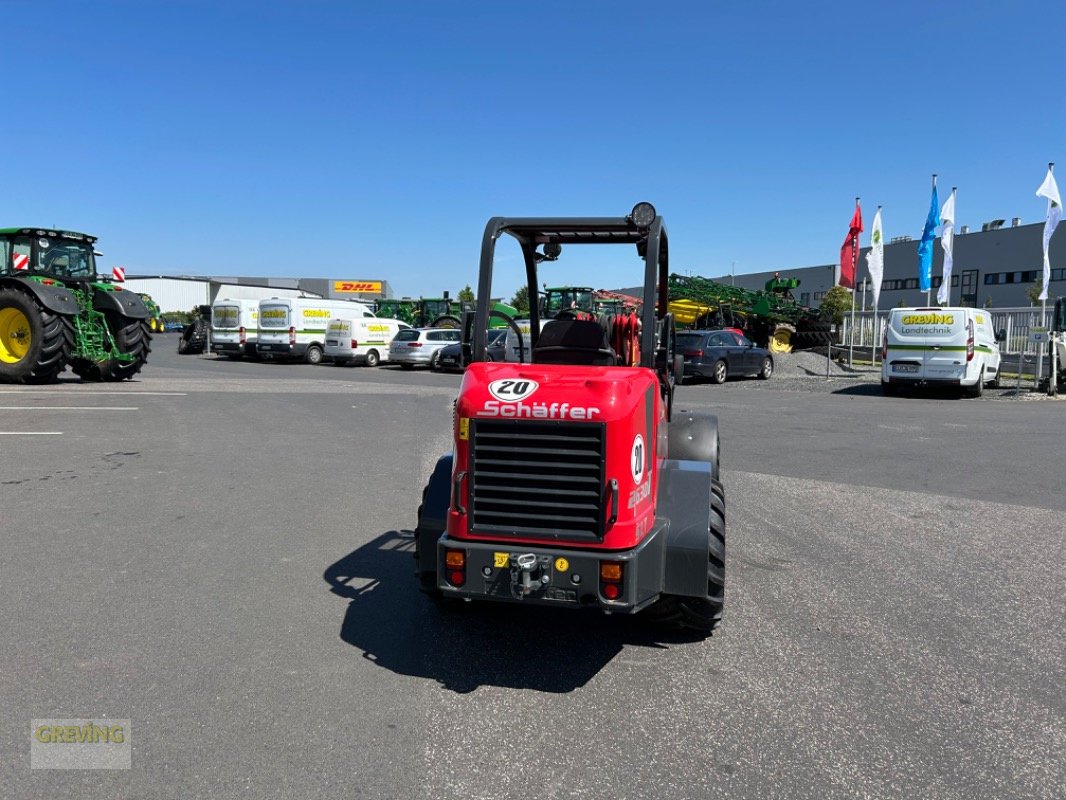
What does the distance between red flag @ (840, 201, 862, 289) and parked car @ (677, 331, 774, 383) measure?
5.34 meters

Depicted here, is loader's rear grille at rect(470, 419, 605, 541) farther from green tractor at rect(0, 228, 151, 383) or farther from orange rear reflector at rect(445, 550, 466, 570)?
green tractor at rect(0, 228, 151, 383)

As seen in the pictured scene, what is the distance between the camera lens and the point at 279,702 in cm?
364

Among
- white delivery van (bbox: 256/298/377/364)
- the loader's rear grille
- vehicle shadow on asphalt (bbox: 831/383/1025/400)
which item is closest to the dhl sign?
white delivery van (bbox: 256/298/377/364)

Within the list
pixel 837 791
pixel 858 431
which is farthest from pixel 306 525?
pixel 858 431

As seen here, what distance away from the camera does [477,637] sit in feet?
14.6

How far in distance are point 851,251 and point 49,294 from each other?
22.6 metres

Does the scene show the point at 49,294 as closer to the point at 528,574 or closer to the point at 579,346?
the point at 579,346

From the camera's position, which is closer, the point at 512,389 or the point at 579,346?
the point at 512,389

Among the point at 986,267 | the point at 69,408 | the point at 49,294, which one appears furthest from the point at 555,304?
the point at 986,267

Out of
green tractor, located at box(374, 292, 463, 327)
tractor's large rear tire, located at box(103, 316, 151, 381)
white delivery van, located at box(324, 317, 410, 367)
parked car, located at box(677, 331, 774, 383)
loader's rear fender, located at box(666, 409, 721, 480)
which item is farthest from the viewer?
green tractor, located at box(374, 292, 463, 327)

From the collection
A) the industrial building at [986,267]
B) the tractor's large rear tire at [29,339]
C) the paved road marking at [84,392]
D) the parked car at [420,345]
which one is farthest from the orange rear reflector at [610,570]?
the industrial building at [986,267]

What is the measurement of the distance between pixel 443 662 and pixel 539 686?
1.71ft

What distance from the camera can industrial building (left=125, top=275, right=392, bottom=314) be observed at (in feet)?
330

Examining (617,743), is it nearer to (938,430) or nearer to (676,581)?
(676,581)
